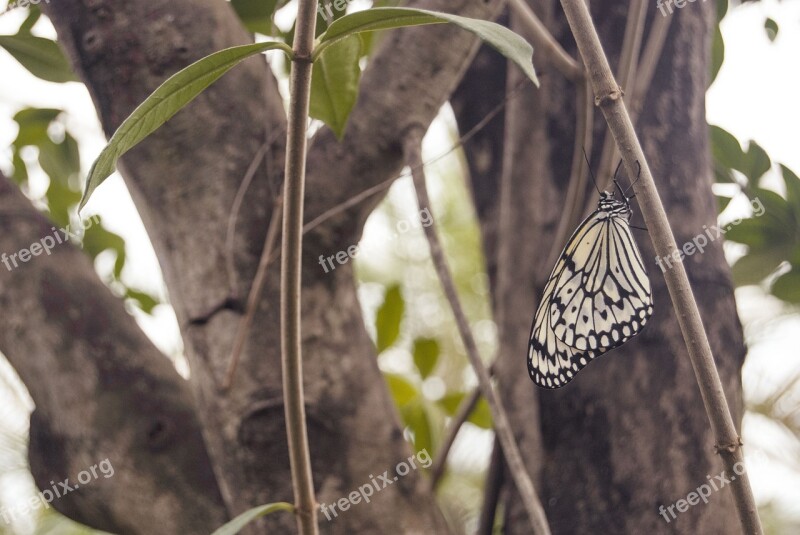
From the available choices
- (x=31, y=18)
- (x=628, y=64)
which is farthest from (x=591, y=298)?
(x=31, y=18)

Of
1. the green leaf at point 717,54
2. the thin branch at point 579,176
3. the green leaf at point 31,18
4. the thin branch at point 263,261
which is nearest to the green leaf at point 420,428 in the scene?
the thin branch at point 579,176

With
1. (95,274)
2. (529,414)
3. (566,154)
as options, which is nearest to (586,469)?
(529,414)

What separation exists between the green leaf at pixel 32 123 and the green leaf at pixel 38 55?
168 millimetres

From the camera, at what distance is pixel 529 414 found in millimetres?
793

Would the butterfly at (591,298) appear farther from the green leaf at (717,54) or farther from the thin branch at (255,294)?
the green leaf at (717,54)

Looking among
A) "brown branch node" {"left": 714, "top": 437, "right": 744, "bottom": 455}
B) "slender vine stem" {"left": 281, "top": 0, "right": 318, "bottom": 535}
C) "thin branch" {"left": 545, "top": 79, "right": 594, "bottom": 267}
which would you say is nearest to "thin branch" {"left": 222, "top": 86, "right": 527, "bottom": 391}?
"thin branch" {"left": 545, "top": 79, "right": 594, "bottom": 267}

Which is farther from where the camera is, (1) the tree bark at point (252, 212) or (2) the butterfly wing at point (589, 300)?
(1) the tree bark at point (252, 212)

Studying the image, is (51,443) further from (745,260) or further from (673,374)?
(745,260)

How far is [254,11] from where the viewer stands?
0.88m

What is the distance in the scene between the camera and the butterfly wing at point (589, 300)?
56 cm

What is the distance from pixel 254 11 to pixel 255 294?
37cm

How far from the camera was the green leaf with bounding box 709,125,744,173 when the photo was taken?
94cm

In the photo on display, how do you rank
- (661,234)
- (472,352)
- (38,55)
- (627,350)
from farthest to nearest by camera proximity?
(38,55), (627,350), (472,352), (661,234)

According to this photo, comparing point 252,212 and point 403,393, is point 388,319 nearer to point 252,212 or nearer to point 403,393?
point 403,393
